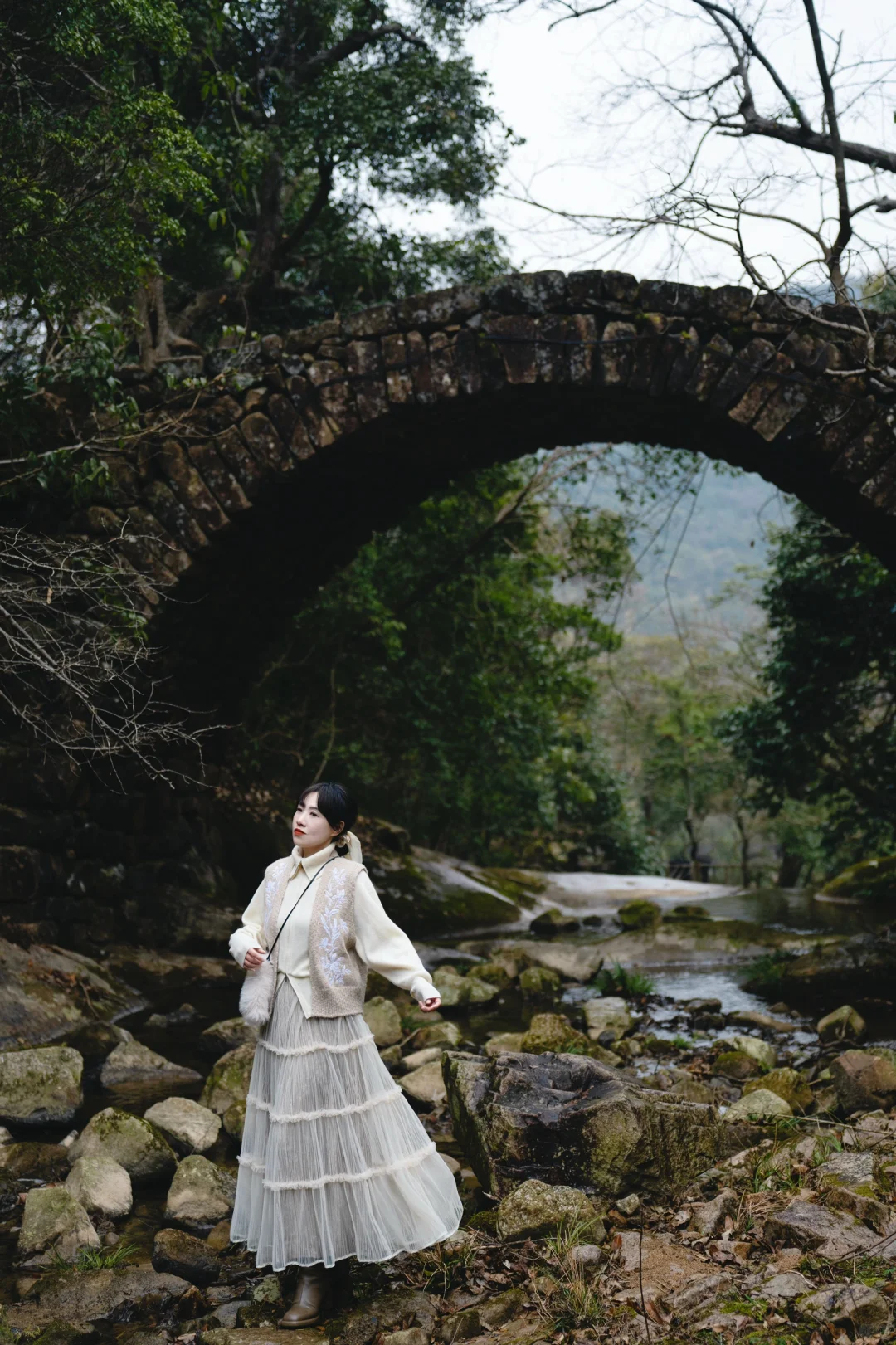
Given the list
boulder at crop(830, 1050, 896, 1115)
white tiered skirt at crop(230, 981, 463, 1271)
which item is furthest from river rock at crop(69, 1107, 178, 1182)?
boulder at crop(830, 1050, 896, 1115)

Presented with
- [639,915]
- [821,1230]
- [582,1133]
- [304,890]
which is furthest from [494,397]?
[639,915]

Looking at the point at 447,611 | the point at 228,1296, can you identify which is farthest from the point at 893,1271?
the point at 447,611

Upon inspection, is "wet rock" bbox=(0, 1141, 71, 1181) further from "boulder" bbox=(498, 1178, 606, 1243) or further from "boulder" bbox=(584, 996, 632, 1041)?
"boulder" bbox=(584, 996, 632, 1041)

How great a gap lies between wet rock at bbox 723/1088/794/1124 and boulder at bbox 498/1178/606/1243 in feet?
3.84

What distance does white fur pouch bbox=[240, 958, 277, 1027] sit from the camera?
297 centimetres

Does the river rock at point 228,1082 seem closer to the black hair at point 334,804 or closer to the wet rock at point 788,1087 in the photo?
the black hair at point 334,804

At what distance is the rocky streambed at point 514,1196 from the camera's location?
268 cm

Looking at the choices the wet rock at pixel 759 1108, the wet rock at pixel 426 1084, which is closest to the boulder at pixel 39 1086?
the wet rock at pixel 426 1084

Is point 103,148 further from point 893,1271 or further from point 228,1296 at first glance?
point 893,1271

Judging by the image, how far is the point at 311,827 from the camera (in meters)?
3.10

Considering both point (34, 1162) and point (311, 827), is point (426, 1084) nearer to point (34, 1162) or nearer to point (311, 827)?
point (34, 1162)

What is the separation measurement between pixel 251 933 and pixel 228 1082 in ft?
5.99

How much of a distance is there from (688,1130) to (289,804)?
308 inches

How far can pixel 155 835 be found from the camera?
809 cm
